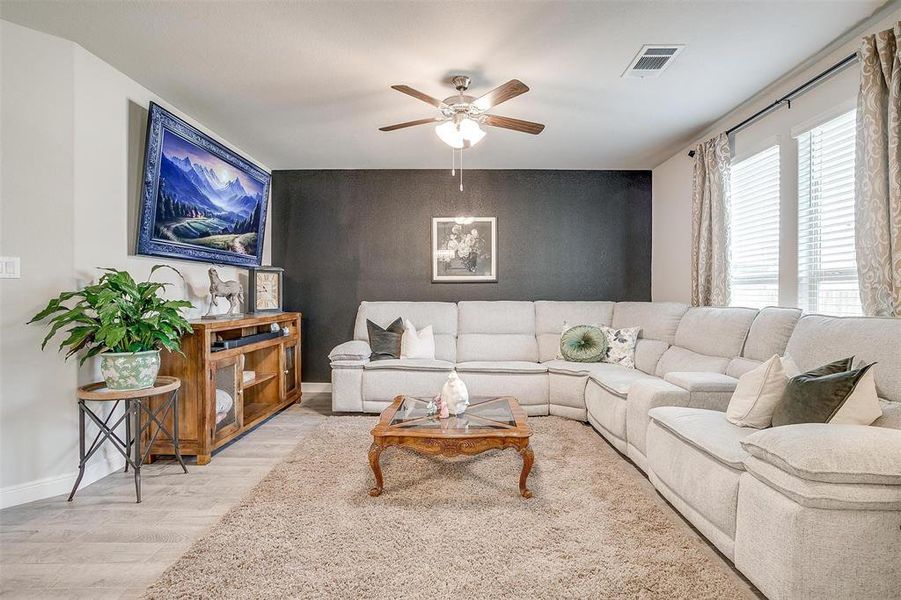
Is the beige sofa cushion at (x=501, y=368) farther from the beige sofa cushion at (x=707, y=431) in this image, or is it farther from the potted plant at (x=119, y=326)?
the potted plant at (x=119, y=326)

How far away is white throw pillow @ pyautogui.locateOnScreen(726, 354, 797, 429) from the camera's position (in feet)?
6.30

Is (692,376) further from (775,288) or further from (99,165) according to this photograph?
(99,165)

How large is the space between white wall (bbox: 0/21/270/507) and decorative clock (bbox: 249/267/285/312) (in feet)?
4.25

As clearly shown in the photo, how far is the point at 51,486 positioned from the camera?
230cm

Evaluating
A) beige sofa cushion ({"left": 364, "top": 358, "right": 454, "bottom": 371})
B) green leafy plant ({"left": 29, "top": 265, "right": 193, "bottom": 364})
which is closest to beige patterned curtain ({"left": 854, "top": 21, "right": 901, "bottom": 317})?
beige sofa cushion ({"left": 364, "top": 358, "right": 454, "bottom": 371})

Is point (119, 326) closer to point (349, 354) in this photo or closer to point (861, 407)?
point (349, 354)

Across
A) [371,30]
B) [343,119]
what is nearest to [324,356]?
[343,119]

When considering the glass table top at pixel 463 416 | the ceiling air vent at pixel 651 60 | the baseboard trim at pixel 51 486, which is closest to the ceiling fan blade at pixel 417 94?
the ceiling air vent at pixel 651 60

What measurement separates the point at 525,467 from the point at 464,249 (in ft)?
9.81

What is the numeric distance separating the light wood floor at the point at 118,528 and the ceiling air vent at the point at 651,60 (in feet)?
8.47

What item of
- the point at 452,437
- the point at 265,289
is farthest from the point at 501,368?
the point at 265,289

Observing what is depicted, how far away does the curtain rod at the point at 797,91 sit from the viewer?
2313mm

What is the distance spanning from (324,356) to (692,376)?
3.77 meters

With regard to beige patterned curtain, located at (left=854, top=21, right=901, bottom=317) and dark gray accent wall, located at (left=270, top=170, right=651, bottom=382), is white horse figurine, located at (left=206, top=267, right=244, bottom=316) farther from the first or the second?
beige patterned curtain, located at (left=854, top=21, right=901, bottom=317)
